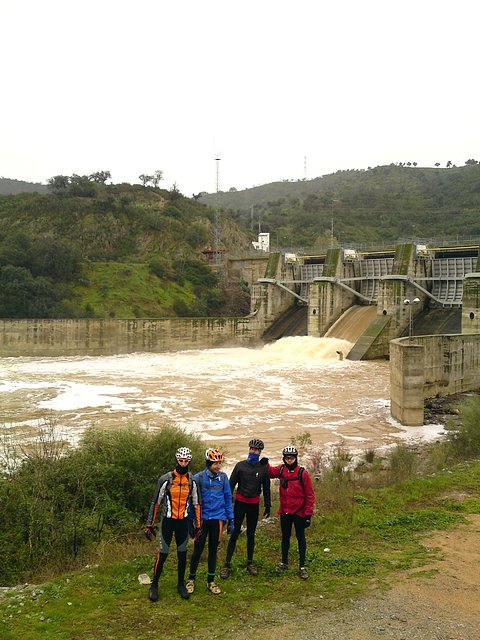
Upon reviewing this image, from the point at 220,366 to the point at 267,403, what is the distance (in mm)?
8612

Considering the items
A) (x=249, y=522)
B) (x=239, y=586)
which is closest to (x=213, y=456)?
(x=249, y=522)

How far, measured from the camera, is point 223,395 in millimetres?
20750

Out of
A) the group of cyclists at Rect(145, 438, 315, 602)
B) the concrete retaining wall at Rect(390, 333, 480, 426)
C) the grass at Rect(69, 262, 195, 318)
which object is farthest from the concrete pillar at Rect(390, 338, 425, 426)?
the grass at Rect(69, 262, 195, 318)

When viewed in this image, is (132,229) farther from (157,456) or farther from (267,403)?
(157,456)

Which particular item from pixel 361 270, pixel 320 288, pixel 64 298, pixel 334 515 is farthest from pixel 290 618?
pixel 64 298

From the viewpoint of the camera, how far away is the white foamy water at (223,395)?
51.1ft

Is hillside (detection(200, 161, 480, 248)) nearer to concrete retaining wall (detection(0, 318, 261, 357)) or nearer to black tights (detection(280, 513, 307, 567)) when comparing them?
concrete retaining wall (detection(0, 318, 261, 357))

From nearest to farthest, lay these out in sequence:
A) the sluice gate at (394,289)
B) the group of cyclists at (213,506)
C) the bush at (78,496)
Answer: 1. the group of cyclists at (213,506)
2. the bush at (78,496)
3. the sluice gate at (394,289)

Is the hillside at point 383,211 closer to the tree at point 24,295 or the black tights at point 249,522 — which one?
the tree at point 24,295

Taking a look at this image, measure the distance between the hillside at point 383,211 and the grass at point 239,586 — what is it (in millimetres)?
48237

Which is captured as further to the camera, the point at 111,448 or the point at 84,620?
the point at 111,448

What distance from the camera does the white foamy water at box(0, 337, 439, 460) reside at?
15.6m

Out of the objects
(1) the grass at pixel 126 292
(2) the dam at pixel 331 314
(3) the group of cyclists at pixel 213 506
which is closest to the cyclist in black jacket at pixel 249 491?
(3) the group of cyclists at pixel 213 506

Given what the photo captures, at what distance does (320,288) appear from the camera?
1292 inches
